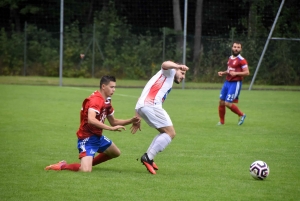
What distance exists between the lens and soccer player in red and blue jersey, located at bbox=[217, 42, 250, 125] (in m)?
15.4

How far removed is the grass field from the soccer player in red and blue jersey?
0.35 meters

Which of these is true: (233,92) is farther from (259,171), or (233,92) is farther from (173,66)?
(259,171)

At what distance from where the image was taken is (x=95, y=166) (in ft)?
30.9

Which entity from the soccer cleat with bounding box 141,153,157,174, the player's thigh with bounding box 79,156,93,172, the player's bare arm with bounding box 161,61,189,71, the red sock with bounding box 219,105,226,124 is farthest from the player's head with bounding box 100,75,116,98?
the red sock with bounding box 219,105,226,124

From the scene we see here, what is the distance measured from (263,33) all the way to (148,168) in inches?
969

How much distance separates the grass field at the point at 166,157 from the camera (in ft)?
24.3

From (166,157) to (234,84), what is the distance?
18.7ft

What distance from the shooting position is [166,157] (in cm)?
1030

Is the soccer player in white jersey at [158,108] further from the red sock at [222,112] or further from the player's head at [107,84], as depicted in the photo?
the red sock at [222,112]

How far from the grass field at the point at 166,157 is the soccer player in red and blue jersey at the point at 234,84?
1.16 feet

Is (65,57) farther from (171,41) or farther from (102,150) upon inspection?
(102,150)

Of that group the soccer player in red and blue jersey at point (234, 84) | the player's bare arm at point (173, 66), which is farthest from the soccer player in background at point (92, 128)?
the soccer player in red and blue jersey at point (234, 84)

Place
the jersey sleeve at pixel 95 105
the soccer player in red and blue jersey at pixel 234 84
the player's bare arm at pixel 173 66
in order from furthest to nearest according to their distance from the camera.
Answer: the soccer player in red and blue jersey at pixel 234 84
the player's bare arm at pixel 173 66
the jersey sleeve at pixel 95 105

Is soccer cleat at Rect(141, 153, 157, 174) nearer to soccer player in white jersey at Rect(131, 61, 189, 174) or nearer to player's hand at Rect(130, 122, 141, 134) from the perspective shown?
soccer player in white jersey at Rect(131, 61, 189, 174)
